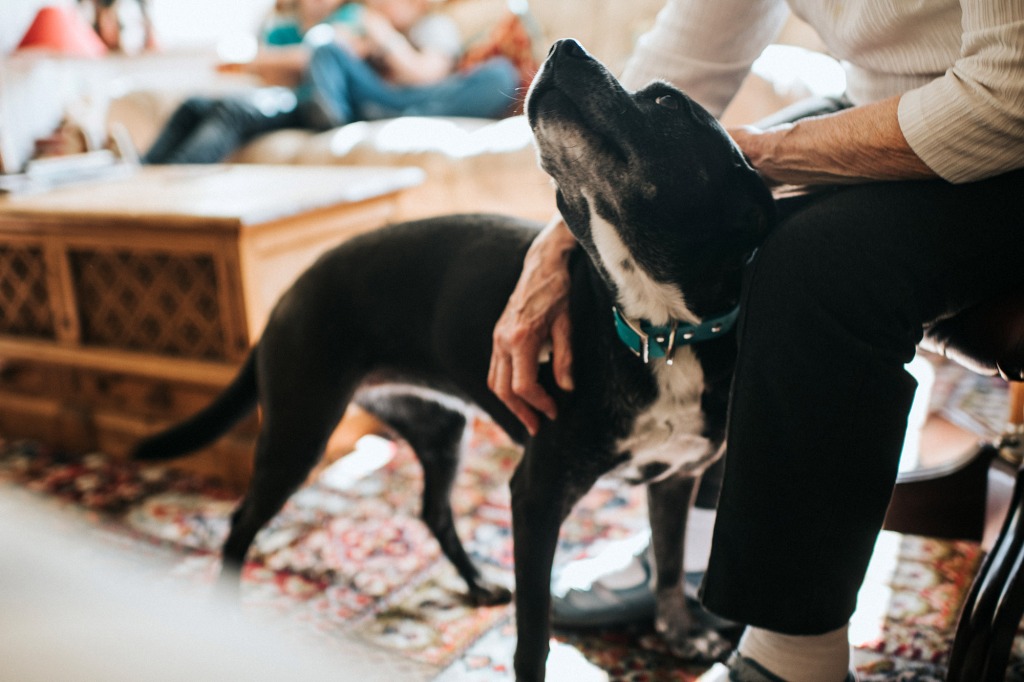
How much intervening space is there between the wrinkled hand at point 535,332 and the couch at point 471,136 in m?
1.18

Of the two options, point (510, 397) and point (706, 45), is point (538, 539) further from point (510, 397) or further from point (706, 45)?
point (706, 45)

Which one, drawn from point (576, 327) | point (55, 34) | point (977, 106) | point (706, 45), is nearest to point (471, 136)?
point (55, 34)

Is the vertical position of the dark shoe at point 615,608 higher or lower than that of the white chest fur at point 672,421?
lower

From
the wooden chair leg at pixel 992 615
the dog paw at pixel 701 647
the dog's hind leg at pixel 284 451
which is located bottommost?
the dog paw at pixel 701 647

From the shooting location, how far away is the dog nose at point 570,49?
756 millimetres

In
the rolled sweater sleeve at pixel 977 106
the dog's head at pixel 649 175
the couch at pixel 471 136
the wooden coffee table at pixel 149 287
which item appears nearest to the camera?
the rolled sweater sleeve at pixel 977 106

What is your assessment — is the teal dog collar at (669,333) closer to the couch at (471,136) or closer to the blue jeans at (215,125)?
the couch at (471,136)

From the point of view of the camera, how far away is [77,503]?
1693 mm

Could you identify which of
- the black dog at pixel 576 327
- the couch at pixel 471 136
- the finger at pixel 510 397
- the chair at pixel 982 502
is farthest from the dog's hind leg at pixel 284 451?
the couch at pixel 471 136

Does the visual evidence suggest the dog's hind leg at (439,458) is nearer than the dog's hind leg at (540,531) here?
No

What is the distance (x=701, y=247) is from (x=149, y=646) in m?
0.63

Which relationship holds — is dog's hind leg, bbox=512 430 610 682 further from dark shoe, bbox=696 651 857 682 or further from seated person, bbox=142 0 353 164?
seated person, bbox=142 0 353 164

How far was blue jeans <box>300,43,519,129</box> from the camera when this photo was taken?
9.70 ft

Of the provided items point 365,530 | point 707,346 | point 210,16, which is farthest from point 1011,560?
point 210,16
